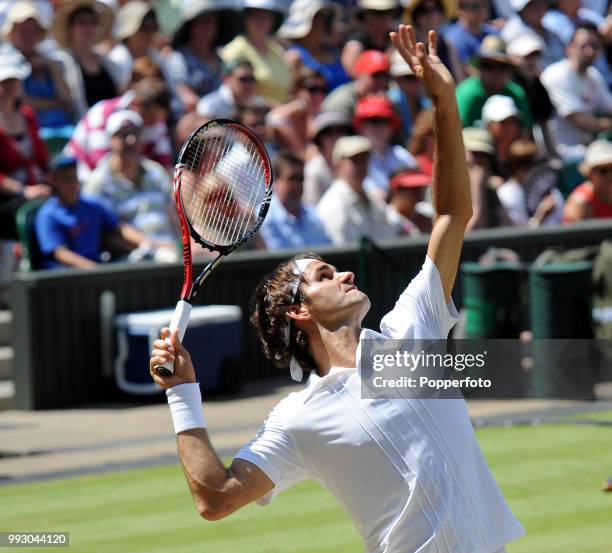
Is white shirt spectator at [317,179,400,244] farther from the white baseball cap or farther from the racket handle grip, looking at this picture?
the racket handle grip

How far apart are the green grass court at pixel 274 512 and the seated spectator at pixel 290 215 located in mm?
3444

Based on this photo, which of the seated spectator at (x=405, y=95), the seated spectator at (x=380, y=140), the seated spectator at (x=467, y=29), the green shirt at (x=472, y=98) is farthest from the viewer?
the seated spectator at (x=467, y=29)

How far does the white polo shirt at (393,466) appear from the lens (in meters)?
3.89

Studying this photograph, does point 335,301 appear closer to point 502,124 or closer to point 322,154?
point 322,154

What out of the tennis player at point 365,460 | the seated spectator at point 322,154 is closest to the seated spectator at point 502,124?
the seated spectator at point 322,154

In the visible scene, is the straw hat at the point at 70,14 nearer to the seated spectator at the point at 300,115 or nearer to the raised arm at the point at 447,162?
the seated spectator at the point at 300,115

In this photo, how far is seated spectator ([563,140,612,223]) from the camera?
42.1 feet

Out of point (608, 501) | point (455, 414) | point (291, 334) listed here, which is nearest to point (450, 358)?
point (455, 414)

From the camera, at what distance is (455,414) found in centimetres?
Result: 402

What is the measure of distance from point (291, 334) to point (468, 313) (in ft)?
25.4

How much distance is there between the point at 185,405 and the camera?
3.89m

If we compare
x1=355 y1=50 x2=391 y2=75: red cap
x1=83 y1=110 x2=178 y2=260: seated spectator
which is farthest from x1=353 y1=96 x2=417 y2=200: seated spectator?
x1=83 y1=110 x2=178 y2=260: seated spectator

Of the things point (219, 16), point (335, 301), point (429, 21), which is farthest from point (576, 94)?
point (335, 301)

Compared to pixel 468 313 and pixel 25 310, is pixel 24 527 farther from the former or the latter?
pixel 468 313
